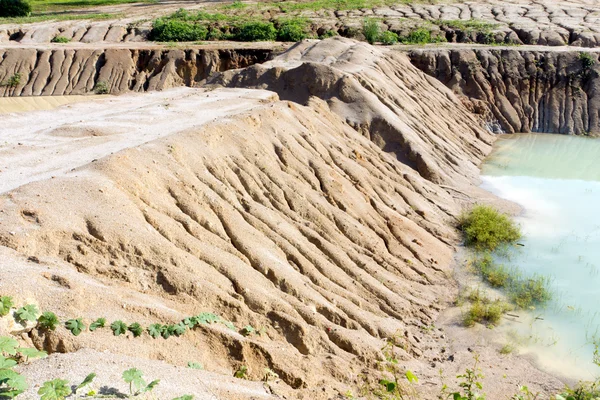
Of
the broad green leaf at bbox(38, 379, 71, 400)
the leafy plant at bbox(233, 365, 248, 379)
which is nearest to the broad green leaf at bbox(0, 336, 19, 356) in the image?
the broad green leaf at bbox(38, 379, 71, 400)

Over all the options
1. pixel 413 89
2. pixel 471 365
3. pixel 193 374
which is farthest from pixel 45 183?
pixel 413 89

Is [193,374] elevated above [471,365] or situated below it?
above

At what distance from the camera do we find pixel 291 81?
21312 mm

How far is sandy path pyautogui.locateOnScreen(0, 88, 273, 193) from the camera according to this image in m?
11.1

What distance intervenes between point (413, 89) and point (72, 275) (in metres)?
20.6

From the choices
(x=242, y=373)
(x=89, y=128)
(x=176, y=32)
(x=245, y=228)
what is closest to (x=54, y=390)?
(x=242, y=373)

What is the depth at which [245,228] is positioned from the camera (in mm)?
11266

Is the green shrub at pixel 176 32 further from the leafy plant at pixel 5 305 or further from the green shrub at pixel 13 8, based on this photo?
the leafy plant at pixel 5 305

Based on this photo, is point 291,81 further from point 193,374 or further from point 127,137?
point 193,374

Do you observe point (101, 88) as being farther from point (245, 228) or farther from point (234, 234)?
point (234, 234)

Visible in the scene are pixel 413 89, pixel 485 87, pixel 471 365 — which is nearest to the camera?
pixel 471 365

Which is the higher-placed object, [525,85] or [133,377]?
[133,377]

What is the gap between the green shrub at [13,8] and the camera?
156 ft

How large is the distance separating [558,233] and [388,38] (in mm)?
19546
